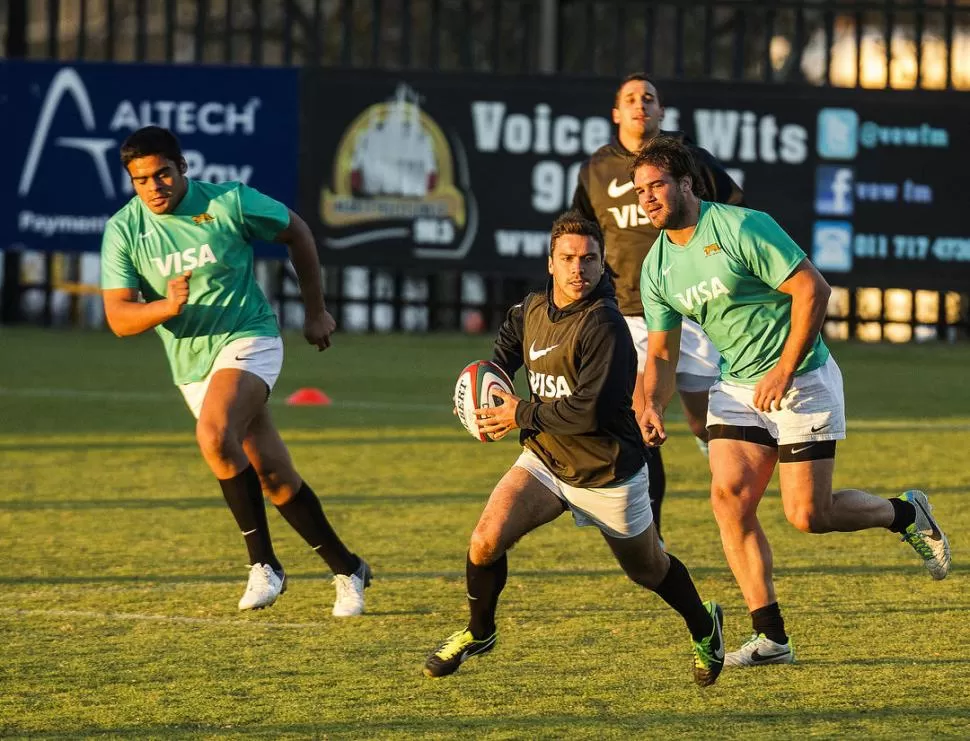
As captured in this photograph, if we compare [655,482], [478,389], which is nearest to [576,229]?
[478,389]

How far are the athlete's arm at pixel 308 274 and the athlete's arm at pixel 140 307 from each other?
1.71 feet

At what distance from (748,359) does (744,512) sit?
0.58 meters

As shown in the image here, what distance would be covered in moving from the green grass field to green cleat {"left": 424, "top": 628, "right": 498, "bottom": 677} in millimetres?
86

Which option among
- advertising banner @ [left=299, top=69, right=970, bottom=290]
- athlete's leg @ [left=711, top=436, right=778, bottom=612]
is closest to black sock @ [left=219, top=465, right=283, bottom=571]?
athlete's leg @ [left=711, top=436, right=778, bottom=612]

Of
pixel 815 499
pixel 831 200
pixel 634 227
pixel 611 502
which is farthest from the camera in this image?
pixel 831 200

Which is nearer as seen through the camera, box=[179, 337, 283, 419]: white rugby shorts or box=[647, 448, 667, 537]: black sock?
box=[179, 337, 283, 419]: white rugby shorts

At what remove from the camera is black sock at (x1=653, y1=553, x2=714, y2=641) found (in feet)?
21.0

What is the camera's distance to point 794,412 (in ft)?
22.3

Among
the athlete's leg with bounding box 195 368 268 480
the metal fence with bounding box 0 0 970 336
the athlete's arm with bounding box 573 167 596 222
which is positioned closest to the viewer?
the athlete's leg with bounding box 195 368 268 480

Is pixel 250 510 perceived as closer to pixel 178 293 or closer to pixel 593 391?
pixel 178 293

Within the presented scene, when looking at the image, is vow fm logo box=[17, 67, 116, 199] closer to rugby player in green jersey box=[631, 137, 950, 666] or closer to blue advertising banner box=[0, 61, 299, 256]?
blue advertising banner box=[0, 61, 299, 256]

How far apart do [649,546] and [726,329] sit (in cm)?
95

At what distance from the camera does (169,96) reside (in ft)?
67.3

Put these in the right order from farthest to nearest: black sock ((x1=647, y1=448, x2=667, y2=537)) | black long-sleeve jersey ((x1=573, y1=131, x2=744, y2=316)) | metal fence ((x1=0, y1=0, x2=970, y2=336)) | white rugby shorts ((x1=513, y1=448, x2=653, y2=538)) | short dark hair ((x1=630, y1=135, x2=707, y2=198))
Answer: metal fence ((x1=0, y1=0, x2=970, y2=336)) → black long-sleeve jersey ((x1=573, y1=131, x2=744, y2=316)) → black sock ((x1=647, y1=448, x2=667, y2=537)) → short dark hair ((x1=630, y1=135, x2=707, y2=198)) → white rugby shorts ((x1=513, y1=448, x2=653, y2=538))
